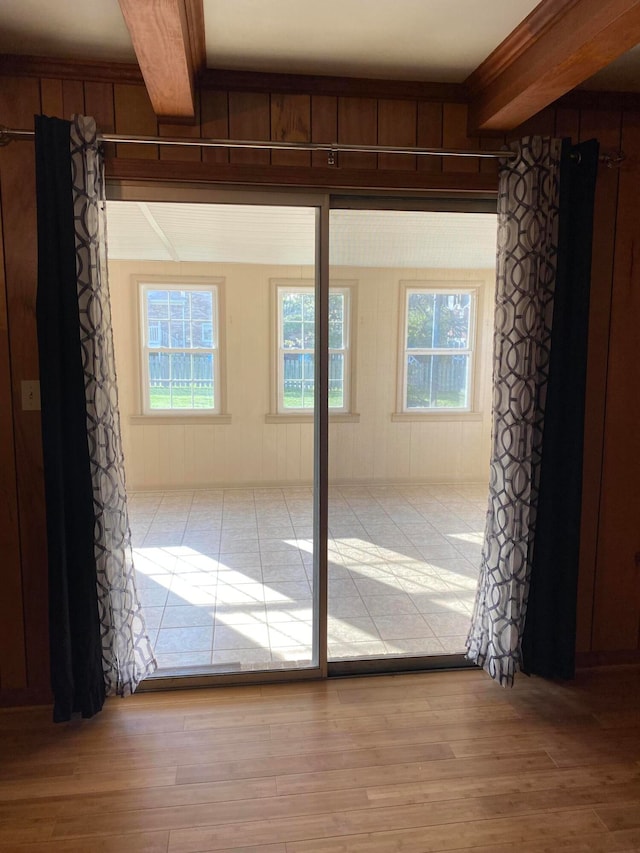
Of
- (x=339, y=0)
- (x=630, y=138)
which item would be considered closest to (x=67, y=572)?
(x=339, y=0)

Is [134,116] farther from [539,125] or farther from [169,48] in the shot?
[539,125]

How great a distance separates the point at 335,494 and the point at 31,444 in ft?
4.07

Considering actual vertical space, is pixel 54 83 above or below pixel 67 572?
above

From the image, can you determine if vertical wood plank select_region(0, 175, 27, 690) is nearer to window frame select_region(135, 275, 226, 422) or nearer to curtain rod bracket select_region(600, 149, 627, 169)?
curtain rod bracket select_region(600, 149, 627, 169)

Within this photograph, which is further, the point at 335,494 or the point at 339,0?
the point at 335,494

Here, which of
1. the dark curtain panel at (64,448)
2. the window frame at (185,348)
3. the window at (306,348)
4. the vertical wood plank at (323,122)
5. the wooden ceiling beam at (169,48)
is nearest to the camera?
the wooden ceiling beam at (169,48)

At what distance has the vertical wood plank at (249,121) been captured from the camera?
2.18 meters

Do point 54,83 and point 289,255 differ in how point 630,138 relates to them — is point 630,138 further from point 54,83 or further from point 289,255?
point 289,255

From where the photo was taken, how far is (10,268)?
2.14 m

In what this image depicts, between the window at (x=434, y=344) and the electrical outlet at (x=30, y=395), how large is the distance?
58.3 inches

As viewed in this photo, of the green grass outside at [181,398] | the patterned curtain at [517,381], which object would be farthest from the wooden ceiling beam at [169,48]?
the green grass outside at [181,398]

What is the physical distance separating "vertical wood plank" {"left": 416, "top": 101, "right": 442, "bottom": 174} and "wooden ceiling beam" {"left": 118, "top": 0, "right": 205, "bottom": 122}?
0.86m

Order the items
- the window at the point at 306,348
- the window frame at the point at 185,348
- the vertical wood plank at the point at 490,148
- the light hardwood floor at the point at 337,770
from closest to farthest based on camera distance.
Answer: the light hardwood floor at the point at 337,770 < the vertical wood plank at the point at 490,148 < the window at the point at 306,348 < the window frame at the point at 185,348

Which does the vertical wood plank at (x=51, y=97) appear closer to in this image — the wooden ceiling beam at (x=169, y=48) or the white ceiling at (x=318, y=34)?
the white ceiling at (x=318, y=34)
